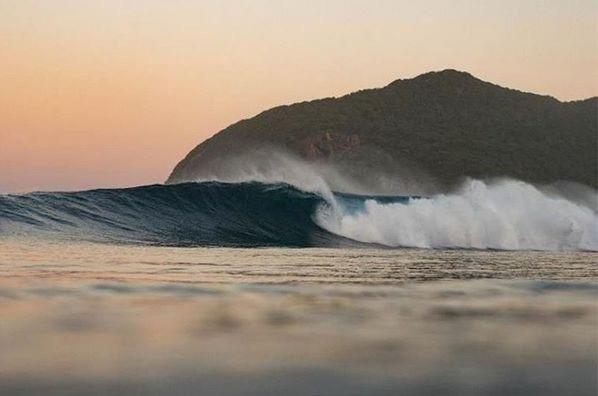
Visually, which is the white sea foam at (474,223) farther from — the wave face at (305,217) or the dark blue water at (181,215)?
the dark blue water at (181,215)

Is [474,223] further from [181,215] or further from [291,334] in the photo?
[291,334]

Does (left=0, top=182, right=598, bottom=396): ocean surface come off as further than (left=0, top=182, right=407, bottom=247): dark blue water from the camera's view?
No

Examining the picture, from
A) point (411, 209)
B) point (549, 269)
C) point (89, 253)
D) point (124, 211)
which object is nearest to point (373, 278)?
point (549, 269)

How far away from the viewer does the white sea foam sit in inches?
895

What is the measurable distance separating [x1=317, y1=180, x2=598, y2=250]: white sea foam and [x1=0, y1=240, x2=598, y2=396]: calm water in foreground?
47.7ft

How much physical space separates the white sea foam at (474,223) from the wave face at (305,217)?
32mm

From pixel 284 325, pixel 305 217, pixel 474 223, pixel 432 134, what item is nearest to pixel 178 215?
pixel 305 217

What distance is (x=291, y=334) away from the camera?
4312 millimetres

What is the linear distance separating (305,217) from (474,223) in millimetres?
5422

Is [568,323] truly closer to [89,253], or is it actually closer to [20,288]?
[20,288]

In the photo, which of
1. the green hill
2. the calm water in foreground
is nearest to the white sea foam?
the calm water in foreground

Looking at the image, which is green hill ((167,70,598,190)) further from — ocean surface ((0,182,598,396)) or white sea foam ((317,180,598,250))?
ocean surface ((0,182,598,396))

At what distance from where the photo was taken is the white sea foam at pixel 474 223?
895 inches

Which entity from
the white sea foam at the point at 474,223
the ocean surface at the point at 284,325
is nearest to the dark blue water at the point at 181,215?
the white sea foam at the point at 474,223
